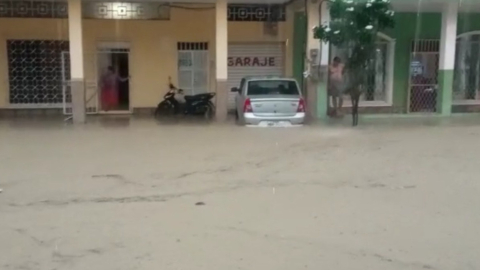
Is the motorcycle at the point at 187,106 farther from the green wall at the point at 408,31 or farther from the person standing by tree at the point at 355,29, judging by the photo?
the green wall at the point at 408,31

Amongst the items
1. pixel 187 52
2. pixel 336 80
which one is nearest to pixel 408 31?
pixel 336 80

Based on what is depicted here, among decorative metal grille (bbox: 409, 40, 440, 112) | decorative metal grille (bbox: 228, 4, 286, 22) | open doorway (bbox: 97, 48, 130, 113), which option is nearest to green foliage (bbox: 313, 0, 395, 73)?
decorative metal grille (bbox: 228, 4, 286, 22)

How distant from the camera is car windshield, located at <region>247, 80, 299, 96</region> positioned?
16.3 meters

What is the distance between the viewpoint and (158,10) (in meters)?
20.2

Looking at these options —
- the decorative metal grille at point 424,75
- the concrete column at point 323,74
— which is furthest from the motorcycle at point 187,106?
the decorative metal grille at point 424,75

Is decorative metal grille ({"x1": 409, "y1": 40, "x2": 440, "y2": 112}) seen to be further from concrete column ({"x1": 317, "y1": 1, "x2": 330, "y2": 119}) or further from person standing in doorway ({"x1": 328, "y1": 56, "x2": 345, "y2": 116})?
concrete column ({"x1": 317, "y1": 1, "x2": 330, "y2": 119})

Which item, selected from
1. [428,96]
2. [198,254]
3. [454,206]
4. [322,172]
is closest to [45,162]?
[322,172]

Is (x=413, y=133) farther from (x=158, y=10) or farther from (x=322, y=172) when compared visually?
(x=158, y=10)

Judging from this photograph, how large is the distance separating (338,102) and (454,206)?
10570 mm

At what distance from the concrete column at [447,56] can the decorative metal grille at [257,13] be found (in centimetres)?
541

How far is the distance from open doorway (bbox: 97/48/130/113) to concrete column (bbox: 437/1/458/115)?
10293 millimetres

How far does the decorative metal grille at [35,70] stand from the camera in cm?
2002

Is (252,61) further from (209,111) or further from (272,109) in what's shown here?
(272,109)

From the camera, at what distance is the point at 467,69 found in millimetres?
21594
